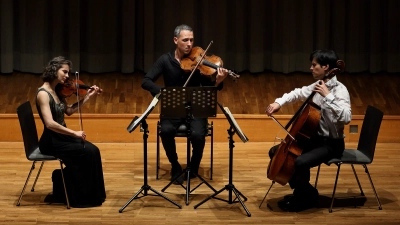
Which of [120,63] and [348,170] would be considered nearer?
[348,170]

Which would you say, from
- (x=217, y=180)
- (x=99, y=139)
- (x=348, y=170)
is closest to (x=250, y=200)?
(x=217, y=180)

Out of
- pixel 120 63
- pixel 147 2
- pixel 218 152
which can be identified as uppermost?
pixel 147 2

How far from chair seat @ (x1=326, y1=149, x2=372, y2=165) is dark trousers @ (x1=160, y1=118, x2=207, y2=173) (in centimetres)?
107

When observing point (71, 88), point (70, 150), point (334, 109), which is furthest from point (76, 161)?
point (334, 109)

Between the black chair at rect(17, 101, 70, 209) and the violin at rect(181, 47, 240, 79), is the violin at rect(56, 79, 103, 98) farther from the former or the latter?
the violin at rect(181, 47, 240, 79)

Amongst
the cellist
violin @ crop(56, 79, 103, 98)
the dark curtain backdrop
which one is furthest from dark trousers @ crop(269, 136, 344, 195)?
the dark curtain backdrop

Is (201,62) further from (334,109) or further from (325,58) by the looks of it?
(334,109)

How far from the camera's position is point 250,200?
5309mm

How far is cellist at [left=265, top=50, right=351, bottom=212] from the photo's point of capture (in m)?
4.91

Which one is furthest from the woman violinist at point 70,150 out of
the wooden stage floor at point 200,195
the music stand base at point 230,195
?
the music stand base at point 230,195

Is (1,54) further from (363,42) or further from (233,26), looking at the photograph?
(363,42)

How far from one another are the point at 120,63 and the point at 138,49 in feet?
0.81

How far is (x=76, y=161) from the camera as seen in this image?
16.7ft

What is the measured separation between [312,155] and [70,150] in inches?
65.9
